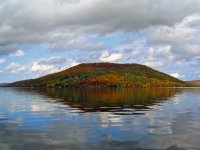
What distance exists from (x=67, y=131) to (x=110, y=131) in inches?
196

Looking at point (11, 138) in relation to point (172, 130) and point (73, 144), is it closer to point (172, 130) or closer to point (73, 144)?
point (73, 144)

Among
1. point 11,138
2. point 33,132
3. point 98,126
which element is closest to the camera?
point 11,138

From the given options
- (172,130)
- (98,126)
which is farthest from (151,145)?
(98,126)

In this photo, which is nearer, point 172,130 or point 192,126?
point 172,130

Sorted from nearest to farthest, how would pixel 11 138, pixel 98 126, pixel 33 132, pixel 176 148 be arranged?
pixel 176 148 → pixel 11 138 → pixel 33 132 → pixel 98 126

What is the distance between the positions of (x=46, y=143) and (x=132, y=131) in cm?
1126

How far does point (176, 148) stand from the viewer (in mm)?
28766

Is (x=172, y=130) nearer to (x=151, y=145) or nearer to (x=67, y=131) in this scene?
(x=151, y=145)

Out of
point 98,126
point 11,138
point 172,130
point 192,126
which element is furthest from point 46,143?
point 192,126

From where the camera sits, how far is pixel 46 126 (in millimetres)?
41125

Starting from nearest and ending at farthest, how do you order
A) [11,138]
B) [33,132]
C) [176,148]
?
[176,148], [11,138], [33,132]

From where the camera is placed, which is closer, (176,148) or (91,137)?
(176,148)

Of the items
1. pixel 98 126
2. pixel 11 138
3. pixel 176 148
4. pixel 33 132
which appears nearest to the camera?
pixel 176 148

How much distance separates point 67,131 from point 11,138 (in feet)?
22.6
